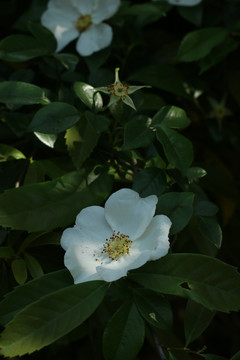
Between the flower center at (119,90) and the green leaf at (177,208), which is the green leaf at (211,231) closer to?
the green leaf at (177,208)

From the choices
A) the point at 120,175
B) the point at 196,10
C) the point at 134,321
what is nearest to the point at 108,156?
the point at 120,175

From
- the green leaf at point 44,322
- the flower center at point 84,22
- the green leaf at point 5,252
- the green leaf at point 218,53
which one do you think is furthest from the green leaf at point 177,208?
the flower center at point 84,22

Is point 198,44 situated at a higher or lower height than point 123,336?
higher

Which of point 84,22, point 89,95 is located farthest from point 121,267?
point 84,22

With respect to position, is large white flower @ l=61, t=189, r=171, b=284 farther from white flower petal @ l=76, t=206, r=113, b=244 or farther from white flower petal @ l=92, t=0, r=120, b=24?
white flower petal @ l=92, t=0, r=120, b=24

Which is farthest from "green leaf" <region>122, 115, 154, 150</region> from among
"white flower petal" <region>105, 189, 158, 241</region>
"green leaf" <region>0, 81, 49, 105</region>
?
"green leaf" <region>0, 81, 49, 105</region>

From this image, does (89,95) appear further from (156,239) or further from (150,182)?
(156,239)
